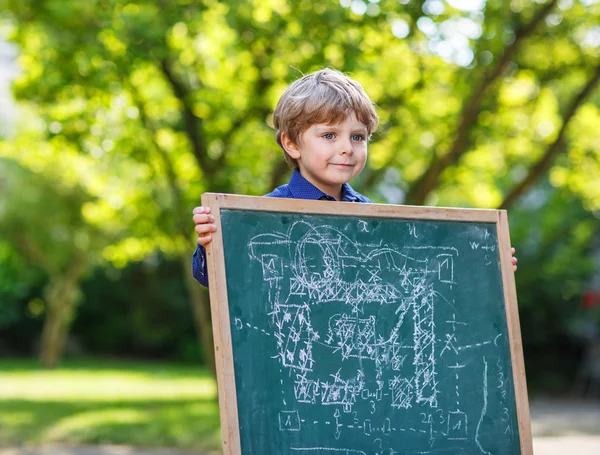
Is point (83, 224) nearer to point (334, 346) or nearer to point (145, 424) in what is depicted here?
point (145, 424)

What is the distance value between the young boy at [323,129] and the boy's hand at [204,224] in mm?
98

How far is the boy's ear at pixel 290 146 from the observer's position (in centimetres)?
393

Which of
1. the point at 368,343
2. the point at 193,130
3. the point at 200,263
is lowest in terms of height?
the point at 368,343

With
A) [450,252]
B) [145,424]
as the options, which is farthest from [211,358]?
[450,252]

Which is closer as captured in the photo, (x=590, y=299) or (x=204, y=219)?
(x=204, y=219)

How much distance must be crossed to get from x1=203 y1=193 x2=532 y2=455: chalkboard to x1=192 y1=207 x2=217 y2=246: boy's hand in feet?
0.14

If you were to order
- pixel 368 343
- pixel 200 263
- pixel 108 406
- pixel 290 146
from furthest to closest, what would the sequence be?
pixel 108 406, pixel 290 146, pixel 368 343, pixel 200 263

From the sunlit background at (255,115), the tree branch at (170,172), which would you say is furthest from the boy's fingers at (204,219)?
the tree branch at (170,172)

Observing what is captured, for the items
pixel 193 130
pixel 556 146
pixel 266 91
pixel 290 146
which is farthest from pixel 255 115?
pixel 290 146

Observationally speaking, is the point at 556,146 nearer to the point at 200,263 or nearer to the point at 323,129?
the point at 323,129

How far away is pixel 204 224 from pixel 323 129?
2.17 ft

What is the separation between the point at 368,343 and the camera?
3.82 meters

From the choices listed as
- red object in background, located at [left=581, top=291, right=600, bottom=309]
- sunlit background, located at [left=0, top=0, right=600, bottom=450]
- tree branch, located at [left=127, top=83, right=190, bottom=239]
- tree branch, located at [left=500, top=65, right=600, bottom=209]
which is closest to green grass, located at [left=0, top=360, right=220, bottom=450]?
sunlit background, located at [left=0, top=0, right=600, bottom=450]

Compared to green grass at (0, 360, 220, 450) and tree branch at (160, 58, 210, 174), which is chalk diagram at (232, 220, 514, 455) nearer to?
green grass at (0, 360, 220, 450)
